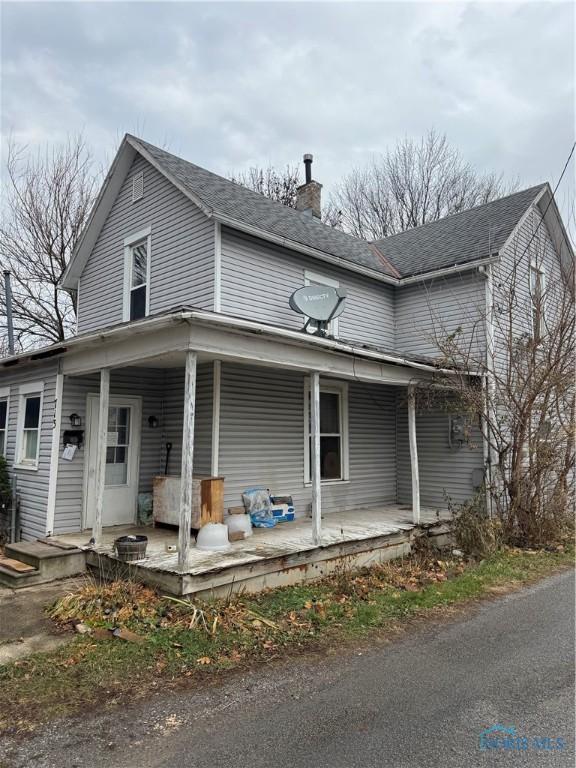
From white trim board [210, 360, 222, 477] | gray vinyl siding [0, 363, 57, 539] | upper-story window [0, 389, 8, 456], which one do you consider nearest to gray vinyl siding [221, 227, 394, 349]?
white trim board [210, 360, 222, 477]

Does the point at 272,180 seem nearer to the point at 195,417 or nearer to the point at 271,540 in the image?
the point at 195,417

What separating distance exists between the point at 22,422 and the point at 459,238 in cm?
1023

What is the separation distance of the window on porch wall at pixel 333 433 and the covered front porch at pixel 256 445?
30 millimetres

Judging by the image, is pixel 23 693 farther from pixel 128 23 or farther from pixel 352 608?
pixel 128 23

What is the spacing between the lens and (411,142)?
92.0ft

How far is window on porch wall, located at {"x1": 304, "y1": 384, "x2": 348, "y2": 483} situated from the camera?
9992 mm

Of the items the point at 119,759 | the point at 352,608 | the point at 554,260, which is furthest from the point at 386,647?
the point at 554,260

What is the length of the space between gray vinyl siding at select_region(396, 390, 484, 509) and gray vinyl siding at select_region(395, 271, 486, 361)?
1.30m

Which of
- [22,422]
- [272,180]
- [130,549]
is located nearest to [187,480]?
[130,549]

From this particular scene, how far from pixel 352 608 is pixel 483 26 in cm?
826

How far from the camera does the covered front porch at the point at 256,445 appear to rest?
5816 mm

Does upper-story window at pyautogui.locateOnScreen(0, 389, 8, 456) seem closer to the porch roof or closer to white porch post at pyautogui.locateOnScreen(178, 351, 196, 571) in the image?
the porch roof

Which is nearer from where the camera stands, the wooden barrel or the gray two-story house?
the wooden barrel

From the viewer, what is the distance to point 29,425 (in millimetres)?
8547
